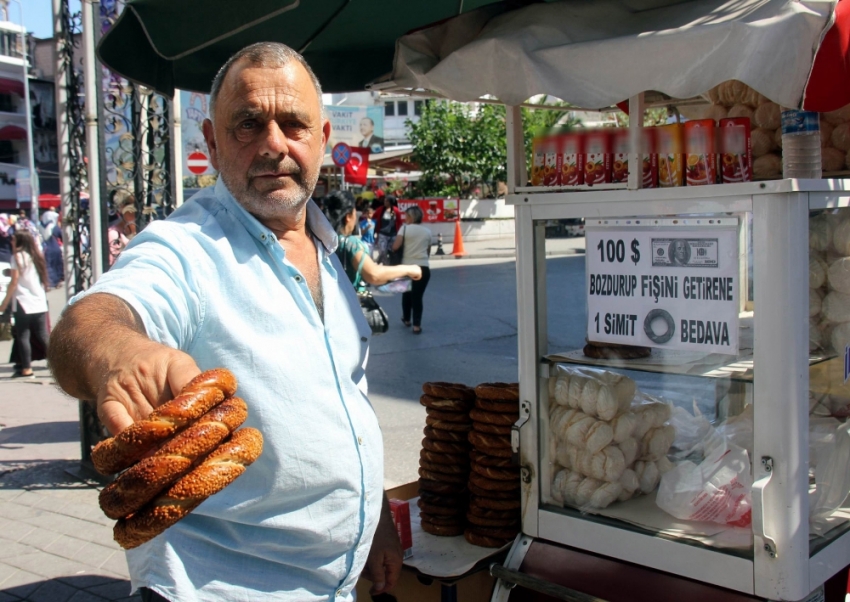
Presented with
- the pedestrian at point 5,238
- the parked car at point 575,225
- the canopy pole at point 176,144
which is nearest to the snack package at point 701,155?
the parked car at point 575,225

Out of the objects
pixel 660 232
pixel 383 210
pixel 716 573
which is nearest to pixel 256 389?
pixel 660 232

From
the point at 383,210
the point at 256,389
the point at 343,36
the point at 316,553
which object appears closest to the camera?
the point at 256,389

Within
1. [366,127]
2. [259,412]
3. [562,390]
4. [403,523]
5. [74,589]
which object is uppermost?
[366,127]

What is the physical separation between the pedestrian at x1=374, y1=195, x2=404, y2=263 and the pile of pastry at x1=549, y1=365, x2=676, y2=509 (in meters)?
13.8

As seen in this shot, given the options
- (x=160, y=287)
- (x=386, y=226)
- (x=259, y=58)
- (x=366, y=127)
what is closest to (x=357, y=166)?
(x=386, y=226)

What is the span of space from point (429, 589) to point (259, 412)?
1.51 m

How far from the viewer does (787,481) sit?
2248 millimetres

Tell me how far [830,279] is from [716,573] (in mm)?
1034

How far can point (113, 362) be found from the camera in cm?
125

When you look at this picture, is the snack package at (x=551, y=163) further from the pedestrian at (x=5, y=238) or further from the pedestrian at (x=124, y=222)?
the pedestrian at (x=5, y=238)

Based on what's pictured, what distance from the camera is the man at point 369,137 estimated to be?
33.7 metres

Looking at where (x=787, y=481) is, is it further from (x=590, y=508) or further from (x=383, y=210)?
(x=383, y=210)

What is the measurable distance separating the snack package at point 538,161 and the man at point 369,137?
96.5ft

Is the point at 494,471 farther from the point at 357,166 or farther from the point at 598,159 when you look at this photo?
the point at 357,166
